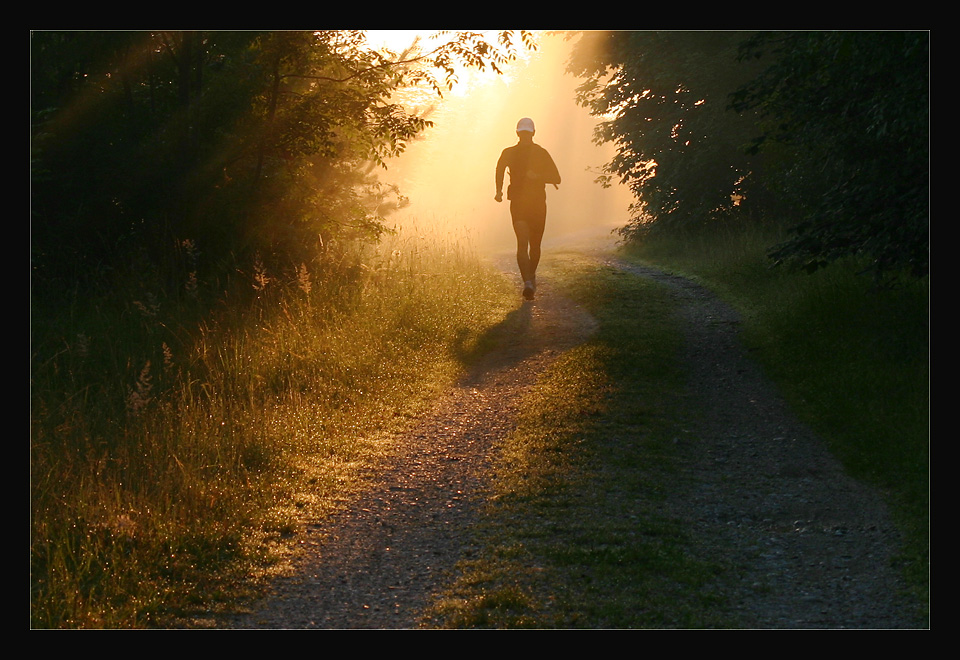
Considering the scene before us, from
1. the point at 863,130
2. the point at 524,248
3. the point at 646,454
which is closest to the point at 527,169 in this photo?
the point at 524,248

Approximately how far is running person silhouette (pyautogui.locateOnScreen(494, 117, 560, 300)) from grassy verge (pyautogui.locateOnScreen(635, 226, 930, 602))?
3118 millimetres

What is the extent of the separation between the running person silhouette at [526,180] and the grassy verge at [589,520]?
11.7 ft

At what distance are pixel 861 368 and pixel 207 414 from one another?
18.4 ft

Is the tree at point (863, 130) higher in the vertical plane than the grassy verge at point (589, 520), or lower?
higher

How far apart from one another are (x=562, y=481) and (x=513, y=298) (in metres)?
7.15

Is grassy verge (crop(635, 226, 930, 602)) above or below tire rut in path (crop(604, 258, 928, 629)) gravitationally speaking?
A: above

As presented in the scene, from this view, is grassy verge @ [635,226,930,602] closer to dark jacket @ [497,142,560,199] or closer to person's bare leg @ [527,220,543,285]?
person's bare leg @ [527,220,543,285]

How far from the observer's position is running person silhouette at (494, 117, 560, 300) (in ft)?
38.2

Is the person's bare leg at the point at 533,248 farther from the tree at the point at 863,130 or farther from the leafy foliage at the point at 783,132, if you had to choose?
the tree at the point at 863,130

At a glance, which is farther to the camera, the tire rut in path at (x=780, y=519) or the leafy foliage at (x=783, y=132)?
the leafy foliage at (x=783, y=132)

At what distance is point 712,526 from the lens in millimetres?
4973

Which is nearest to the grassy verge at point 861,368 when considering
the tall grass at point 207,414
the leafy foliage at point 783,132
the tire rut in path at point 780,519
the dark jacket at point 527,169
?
the tire rut in path at point 780,519

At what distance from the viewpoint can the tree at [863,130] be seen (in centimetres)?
623

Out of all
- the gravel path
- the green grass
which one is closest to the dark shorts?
the green grass
